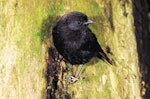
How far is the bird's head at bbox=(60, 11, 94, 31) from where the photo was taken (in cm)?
445

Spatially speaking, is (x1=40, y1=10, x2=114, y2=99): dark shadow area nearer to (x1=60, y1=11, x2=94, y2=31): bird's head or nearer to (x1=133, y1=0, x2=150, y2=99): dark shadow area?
(x1=60, y1=11, x2=94, y2=31): bird's head

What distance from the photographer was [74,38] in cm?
450

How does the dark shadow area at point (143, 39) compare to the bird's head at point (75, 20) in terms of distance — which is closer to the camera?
the bird's head at point (75, 20)

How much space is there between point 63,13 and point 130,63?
3.39ft

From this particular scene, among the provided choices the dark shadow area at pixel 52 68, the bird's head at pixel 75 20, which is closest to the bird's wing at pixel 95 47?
the bird's head at pixel 75 20

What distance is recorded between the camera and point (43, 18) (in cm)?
456

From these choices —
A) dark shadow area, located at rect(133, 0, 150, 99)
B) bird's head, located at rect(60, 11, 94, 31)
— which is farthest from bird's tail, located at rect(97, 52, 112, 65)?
dark shadow area, located at rect(133, 0, 150, 99)

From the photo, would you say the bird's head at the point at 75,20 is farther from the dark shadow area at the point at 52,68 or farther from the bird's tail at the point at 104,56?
the bird's tail at the point at 104,56

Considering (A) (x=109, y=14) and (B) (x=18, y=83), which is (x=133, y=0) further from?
(B) (x=18, y=83)

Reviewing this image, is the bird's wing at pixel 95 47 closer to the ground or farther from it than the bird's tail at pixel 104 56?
farther from it

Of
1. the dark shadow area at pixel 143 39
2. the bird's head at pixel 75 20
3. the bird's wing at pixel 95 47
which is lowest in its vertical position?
the dark shadow area at pixel 143 39

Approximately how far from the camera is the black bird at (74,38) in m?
4.45

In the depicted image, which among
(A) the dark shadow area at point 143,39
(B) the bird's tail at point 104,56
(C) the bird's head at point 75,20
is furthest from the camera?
(A) the dark shadow area at point 143,39

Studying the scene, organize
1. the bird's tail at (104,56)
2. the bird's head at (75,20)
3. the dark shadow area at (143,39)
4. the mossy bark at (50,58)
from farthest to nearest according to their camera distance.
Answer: the dark shadow area at (143,39) → the bird's tail at (104,56) → the bird's head at (75,20) → the mossy bark at (50,58)
